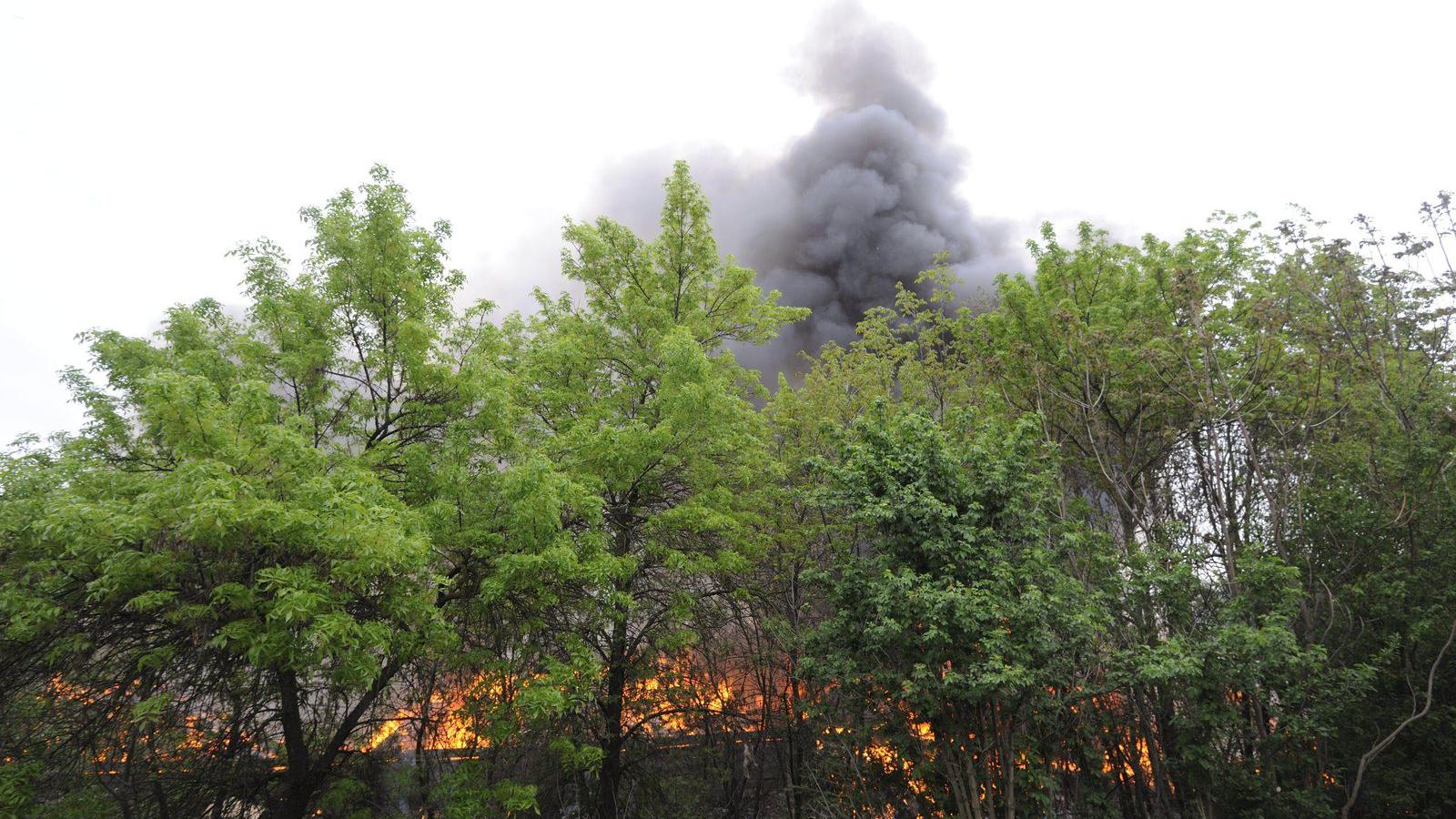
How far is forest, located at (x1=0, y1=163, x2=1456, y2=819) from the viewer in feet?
20.3

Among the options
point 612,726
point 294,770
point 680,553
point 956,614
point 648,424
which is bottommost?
point 612,726

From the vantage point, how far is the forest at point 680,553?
6.18 m

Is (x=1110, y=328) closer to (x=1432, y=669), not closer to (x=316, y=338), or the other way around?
(x=1432, y=669)

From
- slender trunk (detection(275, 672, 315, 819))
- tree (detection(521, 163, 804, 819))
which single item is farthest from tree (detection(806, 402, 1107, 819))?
slender trunk (detection(275, 672, 315, 819))

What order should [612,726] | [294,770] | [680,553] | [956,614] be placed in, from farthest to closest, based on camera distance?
1. [612,726]
2. [680,553]
3. [294,770]
4. [956,614]

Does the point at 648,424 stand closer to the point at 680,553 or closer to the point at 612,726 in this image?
the point at 680,553

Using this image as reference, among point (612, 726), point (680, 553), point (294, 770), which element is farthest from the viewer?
point (612, 726)

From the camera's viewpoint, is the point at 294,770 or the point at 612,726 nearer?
the point at 294,770

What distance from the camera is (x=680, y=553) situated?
9.46m

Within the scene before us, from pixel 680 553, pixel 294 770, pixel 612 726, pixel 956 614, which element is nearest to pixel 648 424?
pixel 680 553

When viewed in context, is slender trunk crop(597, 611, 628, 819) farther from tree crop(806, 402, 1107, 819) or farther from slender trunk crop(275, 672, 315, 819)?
slender trunk crop(275, 672, 315, 819)

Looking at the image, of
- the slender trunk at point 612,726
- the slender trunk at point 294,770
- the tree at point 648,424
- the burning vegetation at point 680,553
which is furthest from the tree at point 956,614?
the slender trunk at point 294,770

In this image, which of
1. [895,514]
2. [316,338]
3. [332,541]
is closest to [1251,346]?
[895,514]

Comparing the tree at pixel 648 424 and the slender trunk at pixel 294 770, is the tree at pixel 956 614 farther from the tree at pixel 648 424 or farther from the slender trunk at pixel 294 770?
the slender trunk at pixel 294 770
